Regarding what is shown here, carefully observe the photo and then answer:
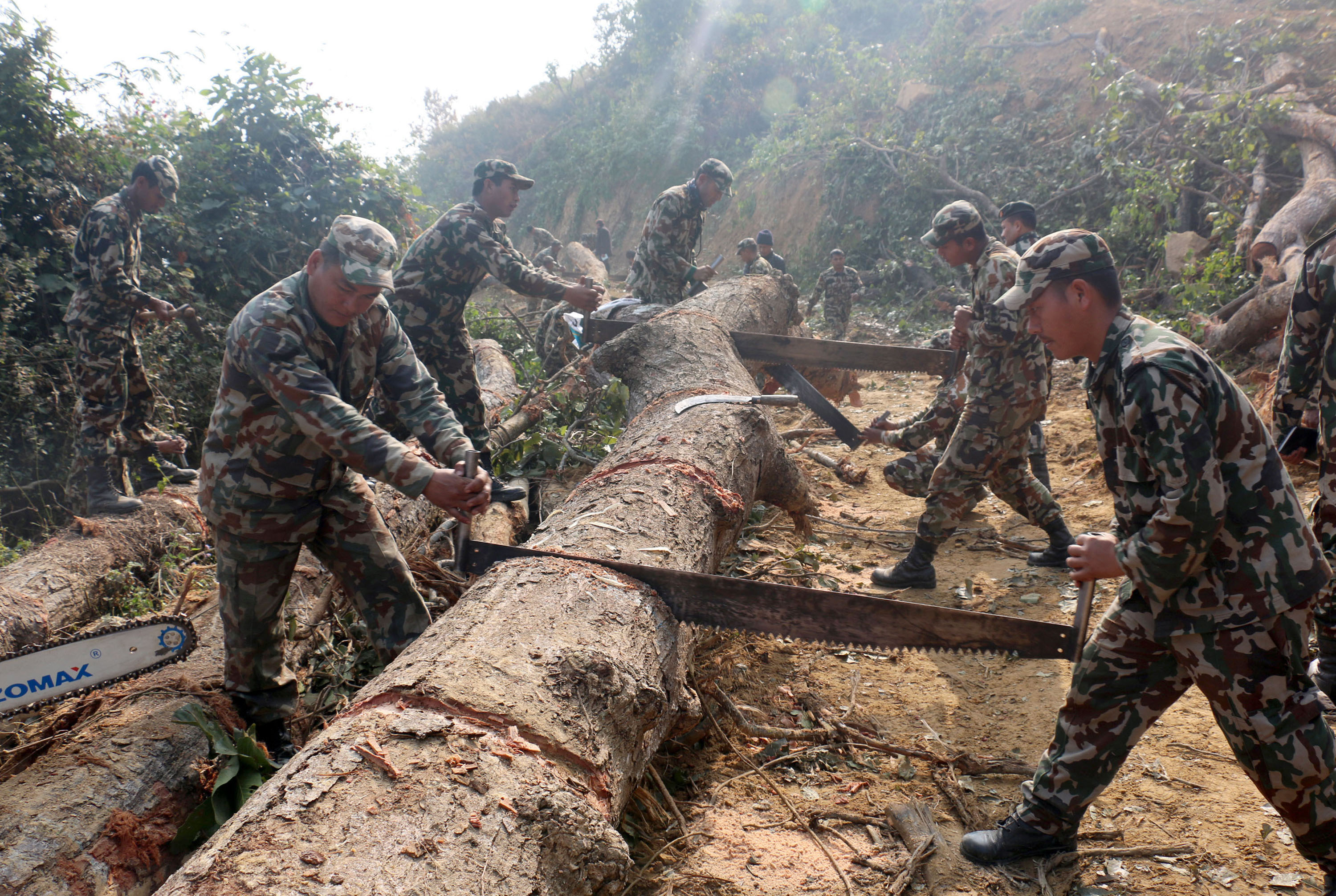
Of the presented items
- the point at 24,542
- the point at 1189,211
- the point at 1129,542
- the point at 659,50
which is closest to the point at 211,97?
the point at 24,542

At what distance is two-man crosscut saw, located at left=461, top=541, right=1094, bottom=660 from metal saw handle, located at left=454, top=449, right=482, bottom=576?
0.39 feet

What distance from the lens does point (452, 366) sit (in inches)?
205

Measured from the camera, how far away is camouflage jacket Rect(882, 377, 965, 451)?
4965mm

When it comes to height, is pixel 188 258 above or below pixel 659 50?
below

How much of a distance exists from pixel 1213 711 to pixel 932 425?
3.11 m

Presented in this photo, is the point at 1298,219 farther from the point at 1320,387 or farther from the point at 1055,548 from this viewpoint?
the point at 1320,387

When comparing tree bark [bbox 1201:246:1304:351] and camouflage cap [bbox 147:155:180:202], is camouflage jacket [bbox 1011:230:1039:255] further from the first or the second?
camouflage cap [bbox 147:155:180:202]

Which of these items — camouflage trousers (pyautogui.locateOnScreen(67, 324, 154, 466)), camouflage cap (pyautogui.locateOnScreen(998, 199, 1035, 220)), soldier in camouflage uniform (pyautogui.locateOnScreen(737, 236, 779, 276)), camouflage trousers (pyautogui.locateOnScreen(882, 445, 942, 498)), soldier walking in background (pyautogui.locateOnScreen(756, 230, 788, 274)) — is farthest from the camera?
soldier walking in background (pyautogui.locateOnScreen(756, 230, 788, 274))

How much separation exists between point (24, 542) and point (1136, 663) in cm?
720

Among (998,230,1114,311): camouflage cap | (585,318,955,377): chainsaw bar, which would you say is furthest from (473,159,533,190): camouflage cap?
(998,230,1114,311): camouflage cap

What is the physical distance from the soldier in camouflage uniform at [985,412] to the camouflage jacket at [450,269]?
271cm

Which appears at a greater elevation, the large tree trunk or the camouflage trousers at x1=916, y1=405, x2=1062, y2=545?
the large tree trunk

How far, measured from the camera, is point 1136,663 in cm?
207

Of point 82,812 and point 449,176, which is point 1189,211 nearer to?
point 82,812
